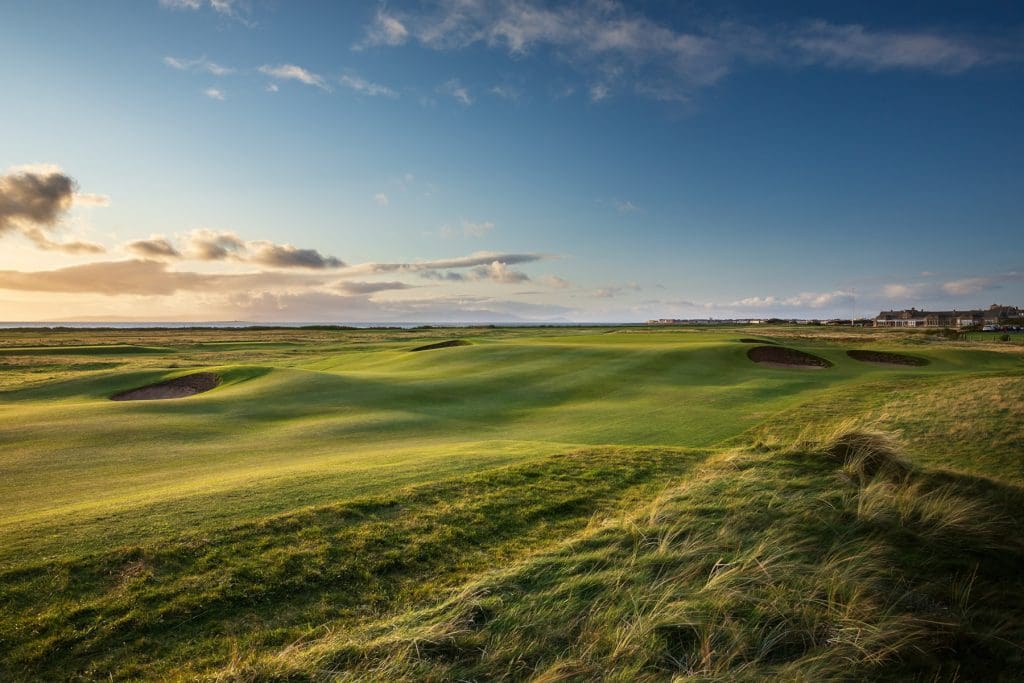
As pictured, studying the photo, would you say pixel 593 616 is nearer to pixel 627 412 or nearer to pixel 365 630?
pixel 365 630

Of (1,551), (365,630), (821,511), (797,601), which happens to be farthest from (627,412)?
(1,551)

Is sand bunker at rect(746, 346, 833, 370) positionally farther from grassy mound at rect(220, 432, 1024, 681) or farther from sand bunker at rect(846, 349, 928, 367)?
grassy mound at rect(220, 432, 1024, 681)

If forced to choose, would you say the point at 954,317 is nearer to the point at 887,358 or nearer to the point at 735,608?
the point at 887,358

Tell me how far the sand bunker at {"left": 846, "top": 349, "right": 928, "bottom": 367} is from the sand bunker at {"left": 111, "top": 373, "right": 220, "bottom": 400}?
4422cm

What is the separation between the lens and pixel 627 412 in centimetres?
1842

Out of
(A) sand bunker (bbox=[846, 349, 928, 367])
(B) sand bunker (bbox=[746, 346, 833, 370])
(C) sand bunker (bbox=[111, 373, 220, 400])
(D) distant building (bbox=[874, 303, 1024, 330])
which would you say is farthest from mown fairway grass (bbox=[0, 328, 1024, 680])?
(D) distant building (bbox=[874, 303, 1024, 330])

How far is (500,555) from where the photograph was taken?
6.57 metres

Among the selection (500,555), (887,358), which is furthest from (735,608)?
(887,358)

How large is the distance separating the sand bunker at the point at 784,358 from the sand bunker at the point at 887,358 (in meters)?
4.78

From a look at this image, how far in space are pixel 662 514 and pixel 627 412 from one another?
1145 cm

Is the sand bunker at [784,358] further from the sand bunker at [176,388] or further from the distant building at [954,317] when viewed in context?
the distant building at [954,317]

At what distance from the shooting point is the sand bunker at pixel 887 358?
34031 mm

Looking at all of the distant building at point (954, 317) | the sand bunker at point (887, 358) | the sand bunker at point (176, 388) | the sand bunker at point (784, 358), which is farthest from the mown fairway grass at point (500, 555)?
the distant building at point (954, 317)

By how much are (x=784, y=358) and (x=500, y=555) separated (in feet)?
111
